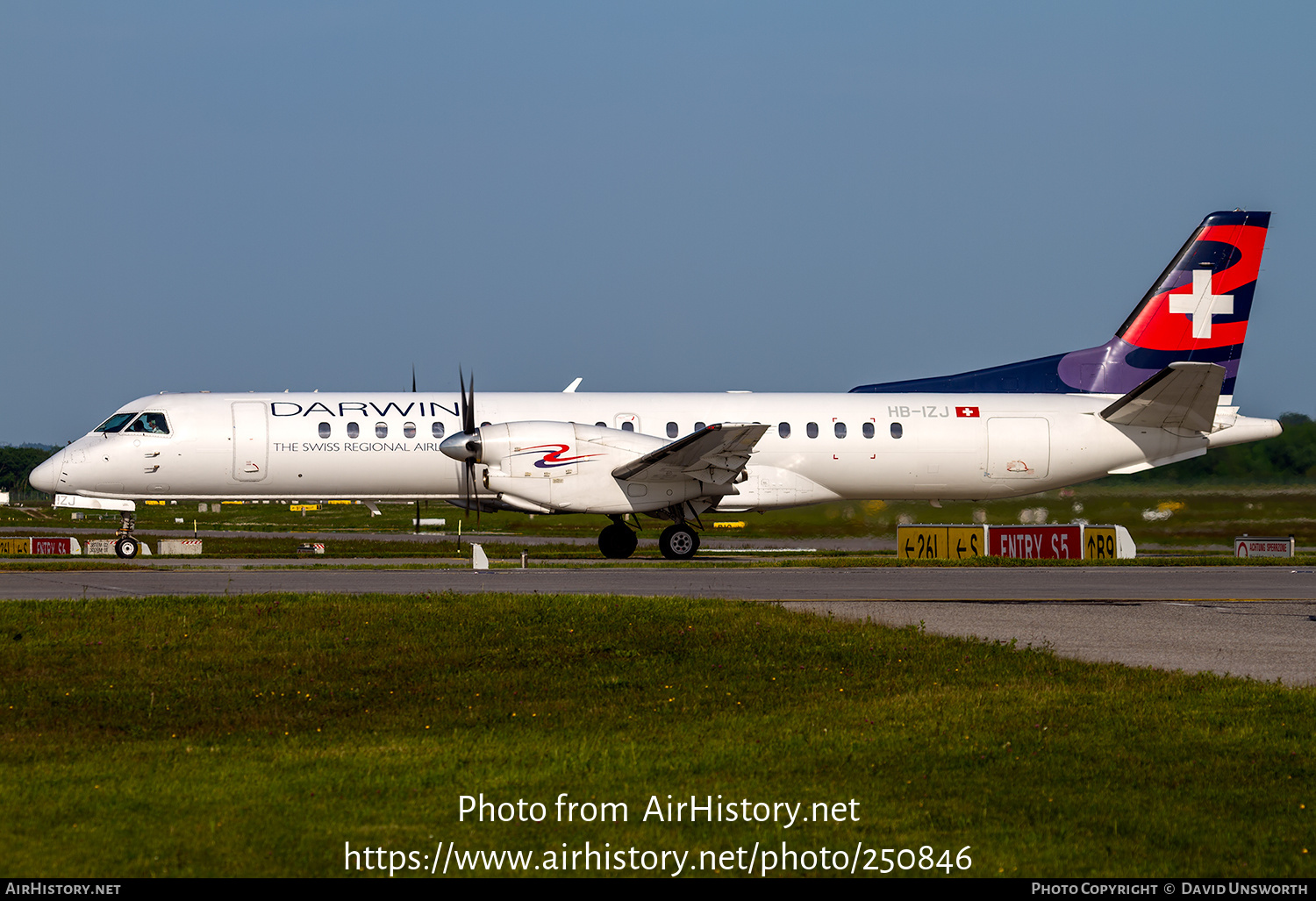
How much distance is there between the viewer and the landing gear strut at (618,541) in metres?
29.1

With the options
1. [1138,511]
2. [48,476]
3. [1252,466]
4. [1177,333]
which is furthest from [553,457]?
[1252,466]

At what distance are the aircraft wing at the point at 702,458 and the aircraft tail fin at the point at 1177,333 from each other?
5.56 m

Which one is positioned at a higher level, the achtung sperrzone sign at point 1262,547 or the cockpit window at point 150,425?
the cockpit window at point 150,425

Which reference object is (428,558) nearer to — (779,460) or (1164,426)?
(779,460)

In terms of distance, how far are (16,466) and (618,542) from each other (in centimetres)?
11308

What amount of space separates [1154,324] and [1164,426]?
10.5ft

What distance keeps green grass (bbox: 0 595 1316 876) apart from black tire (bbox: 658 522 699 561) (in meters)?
13.9

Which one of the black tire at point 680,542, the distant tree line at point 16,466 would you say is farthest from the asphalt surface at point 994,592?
the distant tree line at point 16,466

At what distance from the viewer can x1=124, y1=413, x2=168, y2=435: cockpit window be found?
91.5 feet

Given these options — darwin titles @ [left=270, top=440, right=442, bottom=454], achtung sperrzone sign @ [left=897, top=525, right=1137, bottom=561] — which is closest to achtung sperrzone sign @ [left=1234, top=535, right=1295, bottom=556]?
achtung sperrzone sign @ [left=897, top=525, right=1137, bottom=561]

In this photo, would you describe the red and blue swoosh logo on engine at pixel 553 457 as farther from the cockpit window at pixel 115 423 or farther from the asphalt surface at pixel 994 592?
the cockpit window at pixel 115 423

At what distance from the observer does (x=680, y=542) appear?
2828cm

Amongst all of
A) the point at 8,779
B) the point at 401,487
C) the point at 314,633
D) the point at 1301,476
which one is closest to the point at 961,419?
the point at 1301,476

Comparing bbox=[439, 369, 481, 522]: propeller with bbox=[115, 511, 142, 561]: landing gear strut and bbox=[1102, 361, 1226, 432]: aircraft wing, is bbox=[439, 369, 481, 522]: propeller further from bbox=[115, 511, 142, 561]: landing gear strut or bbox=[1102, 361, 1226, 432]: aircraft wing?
bbox=[1102, 361, 1226, 432]: aircraft wing
